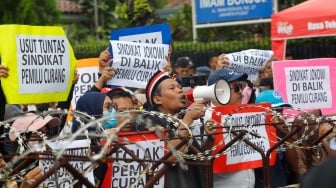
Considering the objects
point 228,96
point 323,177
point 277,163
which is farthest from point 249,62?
point 323,177

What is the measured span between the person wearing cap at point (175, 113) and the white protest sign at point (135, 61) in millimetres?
942

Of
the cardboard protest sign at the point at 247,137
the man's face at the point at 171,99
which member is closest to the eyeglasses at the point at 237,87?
the cardboard protest sign at the point at 247,137

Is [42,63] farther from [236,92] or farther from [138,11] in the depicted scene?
[138,11]

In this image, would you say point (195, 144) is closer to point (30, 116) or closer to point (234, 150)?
point (234, 150)

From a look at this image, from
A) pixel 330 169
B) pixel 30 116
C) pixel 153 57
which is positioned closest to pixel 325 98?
pixel 153 57

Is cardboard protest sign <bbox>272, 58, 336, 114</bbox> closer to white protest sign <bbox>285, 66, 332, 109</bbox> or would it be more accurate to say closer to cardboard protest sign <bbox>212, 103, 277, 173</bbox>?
white protest sign <bbox>285, 66, 332, 109</bbox>

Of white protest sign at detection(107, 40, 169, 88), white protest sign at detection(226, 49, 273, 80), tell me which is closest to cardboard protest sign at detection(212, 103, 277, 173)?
white protest sign at detection(107, 40, 169, 88)

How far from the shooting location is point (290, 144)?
6.12 m

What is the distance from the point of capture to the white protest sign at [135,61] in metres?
7.45

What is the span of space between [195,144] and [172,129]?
59 centimetres

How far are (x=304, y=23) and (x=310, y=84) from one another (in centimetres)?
515

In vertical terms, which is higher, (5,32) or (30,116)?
(5,32)

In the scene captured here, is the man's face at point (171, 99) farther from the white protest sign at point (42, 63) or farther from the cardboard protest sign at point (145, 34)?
the cardboard protest sign at point (145, 34)

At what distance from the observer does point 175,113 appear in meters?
6.30
